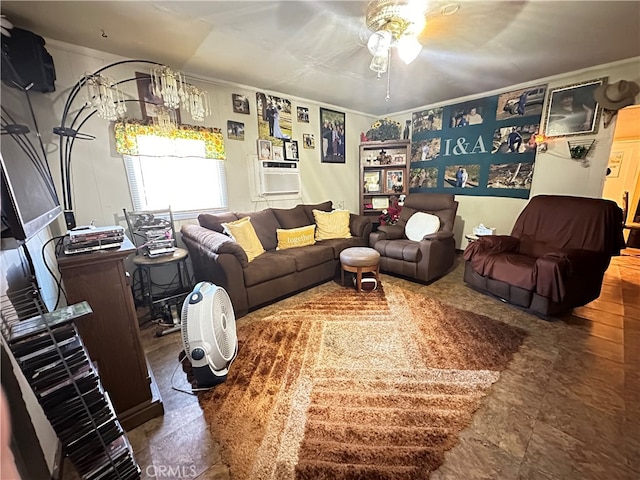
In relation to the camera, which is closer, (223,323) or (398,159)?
(223,323)

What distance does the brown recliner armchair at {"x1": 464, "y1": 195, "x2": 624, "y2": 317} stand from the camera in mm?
2215

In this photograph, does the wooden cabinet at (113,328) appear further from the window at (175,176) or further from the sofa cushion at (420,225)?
the sofa cushion at (420,225)

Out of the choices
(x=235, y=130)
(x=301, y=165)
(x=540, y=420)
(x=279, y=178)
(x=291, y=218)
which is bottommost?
(x=540, y=420)

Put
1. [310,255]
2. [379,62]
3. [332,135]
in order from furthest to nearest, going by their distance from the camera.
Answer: [332,135], [310,255], [379,62]

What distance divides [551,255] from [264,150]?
3.22 metres

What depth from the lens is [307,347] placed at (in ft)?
6.59

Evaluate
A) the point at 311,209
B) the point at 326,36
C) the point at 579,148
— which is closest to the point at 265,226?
the point at 311,209

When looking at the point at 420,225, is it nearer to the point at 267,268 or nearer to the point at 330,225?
the point at 330,225

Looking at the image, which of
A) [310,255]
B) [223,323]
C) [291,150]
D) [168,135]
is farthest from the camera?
[291,150]

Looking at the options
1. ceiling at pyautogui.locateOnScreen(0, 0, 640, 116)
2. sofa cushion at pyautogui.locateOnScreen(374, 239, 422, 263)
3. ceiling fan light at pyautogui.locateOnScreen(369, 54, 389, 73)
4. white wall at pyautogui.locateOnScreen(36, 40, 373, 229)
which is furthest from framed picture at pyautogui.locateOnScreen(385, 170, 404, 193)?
ceiling fan light at pyautogui.locateOnScreen(369, 54, 389, 73)

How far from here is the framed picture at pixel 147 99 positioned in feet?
8.39

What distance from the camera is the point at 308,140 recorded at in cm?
397

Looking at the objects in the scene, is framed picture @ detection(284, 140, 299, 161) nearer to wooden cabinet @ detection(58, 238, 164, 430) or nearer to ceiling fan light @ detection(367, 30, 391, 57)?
ceiling fan light @ detection(367, 30, 391, 57)

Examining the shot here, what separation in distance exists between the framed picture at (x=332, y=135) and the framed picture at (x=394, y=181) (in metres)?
0.82
